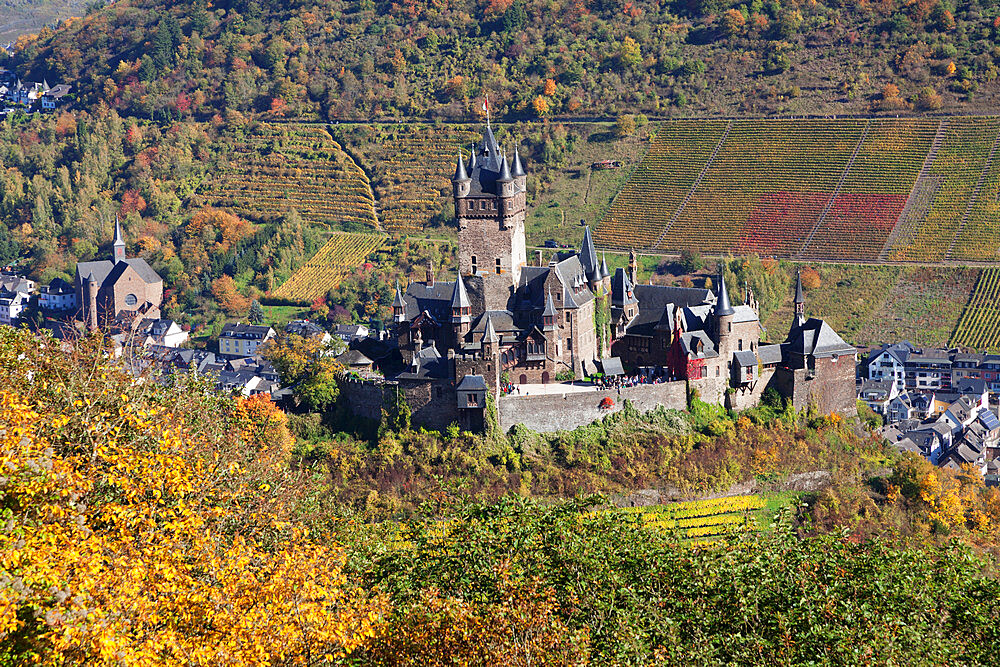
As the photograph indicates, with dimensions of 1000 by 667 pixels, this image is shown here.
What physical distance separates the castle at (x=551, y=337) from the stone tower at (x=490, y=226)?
52mm

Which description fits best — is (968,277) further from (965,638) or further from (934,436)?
(965,638)

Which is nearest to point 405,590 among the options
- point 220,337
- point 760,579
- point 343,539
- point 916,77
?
point 343,539

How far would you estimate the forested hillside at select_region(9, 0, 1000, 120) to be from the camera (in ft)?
413

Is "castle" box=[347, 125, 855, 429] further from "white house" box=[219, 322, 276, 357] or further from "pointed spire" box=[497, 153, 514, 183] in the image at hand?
"white house" box=[219, 322, 276, 357]

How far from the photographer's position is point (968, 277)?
323 ft

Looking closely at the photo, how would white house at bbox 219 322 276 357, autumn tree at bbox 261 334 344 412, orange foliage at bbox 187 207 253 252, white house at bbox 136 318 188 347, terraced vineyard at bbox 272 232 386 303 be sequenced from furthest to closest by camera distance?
1. orange foliage at bbox 187 207 253 252
2. terraced vineyard at bbox 272 232 386 303
3. white house at bbox 136 318 188 347
4. white house at bbox 219 322 276 357
5. autumn tree at bbox 261 334 344 412

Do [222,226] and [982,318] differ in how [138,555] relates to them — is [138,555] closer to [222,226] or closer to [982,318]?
[982,318]

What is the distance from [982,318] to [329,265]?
171 feet

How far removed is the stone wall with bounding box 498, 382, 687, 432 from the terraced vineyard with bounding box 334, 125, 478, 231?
55.2 metres

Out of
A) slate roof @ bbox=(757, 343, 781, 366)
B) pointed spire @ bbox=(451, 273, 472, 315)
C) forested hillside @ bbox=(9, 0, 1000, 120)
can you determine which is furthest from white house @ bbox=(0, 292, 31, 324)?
slate roof @ bbox=(757, 343, 781, 366)

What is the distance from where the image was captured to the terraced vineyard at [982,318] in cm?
9200

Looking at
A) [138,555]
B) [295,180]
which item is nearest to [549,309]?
[138,555]

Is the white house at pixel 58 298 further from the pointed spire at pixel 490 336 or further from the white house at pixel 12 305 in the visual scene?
the pointed spire at pixel 490 336

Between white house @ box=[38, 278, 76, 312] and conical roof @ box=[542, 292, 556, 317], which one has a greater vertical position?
conical roof @ box=[542, 292, 556, 317]
